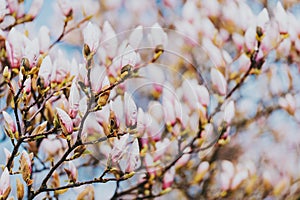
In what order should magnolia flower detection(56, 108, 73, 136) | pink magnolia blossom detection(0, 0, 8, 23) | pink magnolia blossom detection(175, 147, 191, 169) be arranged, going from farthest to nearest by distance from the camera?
pink magnolia blossom detection(175, 147, 191, 169), pink magnolia blossom detection(0, 0, 8, 23), magnolia flower detection(56, 108, 73, 136)

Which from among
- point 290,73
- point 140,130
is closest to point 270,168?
point 290,73

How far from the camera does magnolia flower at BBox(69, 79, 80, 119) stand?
2.06 feet

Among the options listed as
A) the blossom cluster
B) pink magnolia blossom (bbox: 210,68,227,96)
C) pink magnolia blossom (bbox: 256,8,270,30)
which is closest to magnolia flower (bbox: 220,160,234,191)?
the blossom cluster

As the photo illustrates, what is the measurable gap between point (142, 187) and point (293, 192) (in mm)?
317

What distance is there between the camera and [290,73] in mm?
959

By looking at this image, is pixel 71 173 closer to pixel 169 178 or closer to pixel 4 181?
pixel 4 181

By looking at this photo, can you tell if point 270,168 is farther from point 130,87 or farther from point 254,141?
point 130,87

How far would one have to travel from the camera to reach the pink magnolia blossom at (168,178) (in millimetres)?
828

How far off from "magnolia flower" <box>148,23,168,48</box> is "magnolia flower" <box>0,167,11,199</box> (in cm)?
28

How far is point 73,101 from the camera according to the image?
63 centimetres

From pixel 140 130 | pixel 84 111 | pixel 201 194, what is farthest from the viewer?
pixel 201 194

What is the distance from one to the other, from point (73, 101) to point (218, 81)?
288mm

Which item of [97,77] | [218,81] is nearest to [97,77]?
[97,77]

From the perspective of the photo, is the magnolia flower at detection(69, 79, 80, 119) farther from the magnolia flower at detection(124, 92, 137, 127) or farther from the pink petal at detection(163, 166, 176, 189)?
the pink petal at detection(163, 166, 176, 189)
